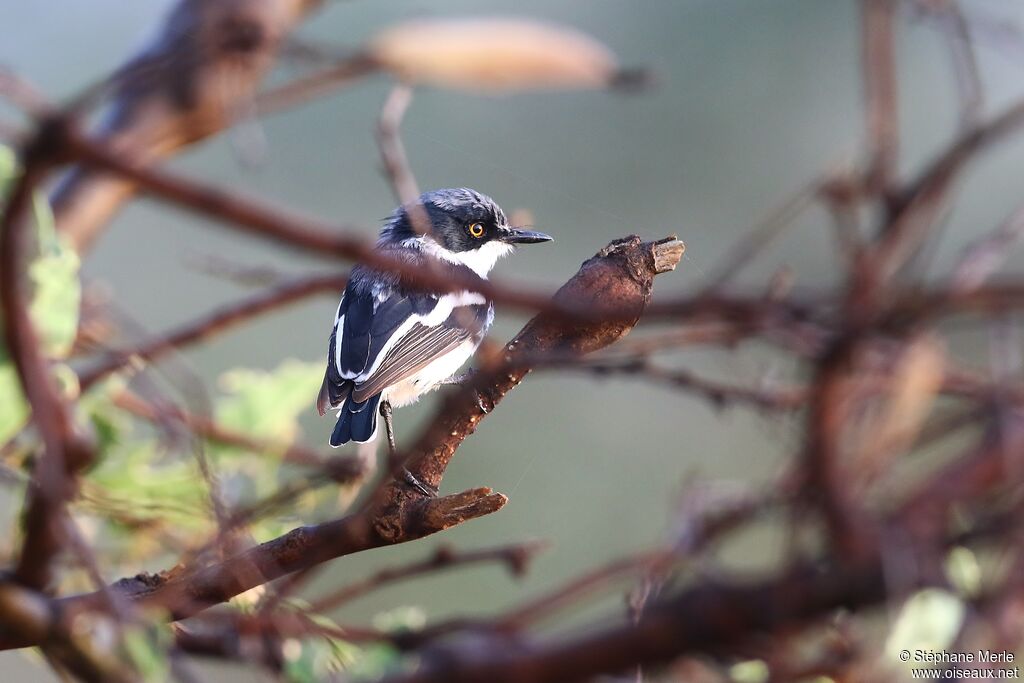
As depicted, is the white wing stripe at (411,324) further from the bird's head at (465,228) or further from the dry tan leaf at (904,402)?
the dry tan leaf at (904,402)

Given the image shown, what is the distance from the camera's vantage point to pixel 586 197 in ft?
20.0

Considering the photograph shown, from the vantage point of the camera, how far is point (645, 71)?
620 millimetres

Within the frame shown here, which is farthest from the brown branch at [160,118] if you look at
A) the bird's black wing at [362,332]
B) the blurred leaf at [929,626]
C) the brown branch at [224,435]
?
the blurred leaf at [929,626]

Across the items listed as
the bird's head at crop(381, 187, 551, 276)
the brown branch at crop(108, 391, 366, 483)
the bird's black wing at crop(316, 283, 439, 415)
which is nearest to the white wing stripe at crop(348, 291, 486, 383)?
the bird's black wing at crop(316, 283, 439, 415)

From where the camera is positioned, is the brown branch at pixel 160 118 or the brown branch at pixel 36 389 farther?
the brown branch at pixel 160 118

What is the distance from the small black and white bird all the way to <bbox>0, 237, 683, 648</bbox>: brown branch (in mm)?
1881

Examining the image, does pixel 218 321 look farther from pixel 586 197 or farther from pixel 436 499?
pixel 586 197

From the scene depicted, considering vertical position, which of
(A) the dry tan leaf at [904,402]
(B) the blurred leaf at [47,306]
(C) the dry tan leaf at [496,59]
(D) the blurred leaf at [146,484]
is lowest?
(A) the dry tan leaf at [904,402]

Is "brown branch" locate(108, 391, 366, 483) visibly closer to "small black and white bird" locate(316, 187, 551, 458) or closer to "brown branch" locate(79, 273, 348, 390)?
"brown branch" locate(79, 273, 348, 390)

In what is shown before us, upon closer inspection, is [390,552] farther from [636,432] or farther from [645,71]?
[645,71]

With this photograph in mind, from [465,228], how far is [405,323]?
75cm

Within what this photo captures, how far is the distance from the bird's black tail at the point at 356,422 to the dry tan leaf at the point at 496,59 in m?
2.87

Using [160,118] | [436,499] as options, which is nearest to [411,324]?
[160,118]

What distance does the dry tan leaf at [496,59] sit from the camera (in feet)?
1.88
